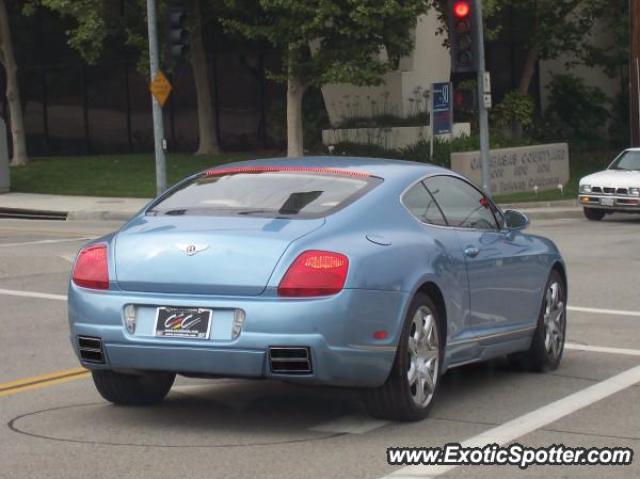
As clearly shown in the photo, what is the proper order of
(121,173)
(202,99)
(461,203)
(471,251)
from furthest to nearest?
(202,99)
(121,173)
(461,203)
(471,251)

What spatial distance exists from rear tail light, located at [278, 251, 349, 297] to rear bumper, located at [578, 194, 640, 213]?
68.2 ft

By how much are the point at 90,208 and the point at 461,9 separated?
10.7 m

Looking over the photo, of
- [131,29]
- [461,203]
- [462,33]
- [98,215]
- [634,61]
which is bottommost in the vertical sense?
[98,215]

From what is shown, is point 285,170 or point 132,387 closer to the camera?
point 132,387

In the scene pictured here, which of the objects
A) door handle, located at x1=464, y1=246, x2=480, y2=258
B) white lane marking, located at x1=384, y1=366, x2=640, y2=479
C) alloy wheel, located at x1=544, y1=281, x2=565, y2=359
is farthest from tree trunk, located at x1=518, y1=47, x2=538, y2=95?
door handle, located at x1=464, y1=246, x2=480, y2=258

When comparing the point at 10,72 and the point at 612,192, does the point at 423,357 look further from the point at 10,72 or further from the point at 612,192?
the point at 10,72

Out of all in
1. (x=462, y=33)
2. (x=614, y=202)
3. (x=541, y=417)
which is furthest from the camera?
(x=614, y=202)

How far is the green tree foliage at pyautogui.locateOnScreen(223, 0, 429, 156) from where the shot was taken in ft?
112

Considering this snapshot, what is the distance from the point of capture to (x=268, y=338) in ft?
23.9

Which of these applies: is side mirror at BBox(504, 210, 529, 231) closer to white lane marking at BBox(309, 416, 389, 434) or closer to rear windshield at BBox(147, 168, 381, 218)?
rear windshield at BBox(147, 168, 381, 218)

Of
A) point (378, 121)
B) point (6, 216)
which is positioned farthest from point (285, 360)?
point (378, 121)

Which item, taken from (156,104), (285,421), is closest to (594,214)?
(156,104)

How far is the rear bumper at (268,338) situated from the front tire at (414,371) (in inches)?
5.6

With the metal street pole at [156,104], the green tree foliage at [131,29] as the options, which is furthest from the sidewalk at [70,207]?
the green tree foliage at [131,29]
